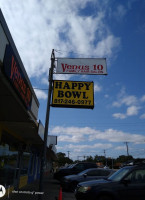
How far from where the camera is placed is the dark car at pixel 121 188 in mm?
5699

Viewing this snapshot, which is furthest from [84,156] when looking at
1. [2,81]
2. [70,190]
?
[2,81]

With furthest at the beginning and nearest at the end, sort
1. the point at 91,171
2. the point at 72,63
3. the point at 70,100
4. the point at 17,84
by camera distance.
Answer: the point at 91,171
the point at 72,63
the point at 70,100
the point at 17,84

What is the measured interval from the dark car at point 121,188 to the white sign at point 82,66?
4.08 metres

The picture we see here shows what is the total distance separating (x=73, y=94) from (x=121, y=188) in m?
3.69

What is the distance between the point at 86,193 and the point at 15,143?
721cm

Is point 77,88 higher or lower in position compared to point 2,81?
higher

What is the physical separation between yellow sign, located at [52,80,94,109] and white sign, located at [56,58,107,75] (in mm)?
601

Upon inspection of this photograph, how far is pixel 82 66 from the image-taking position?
26.6 feet

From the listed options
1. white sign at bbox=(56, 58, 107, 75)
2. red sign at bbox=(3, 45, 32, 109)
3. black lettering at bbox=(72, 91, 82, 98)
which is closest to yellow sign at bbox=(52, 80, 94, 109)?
black lettering at bbox=(72, 91, 82, 98)

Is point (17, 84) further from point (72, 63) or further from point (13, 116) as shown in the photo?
point (72, 63)

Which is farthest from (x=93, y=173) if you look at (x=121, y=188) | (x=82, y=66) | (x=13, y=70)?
(x=13, y=70)

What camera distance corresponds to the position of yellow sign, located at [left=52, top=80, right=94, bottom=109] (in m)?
7.30

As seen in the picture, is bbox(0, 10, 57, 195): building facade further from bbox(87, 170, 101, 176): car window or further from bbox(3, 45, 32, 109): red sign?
bbox(87, 170, 101, 176): car window

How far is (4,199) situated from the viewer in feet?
28.2
